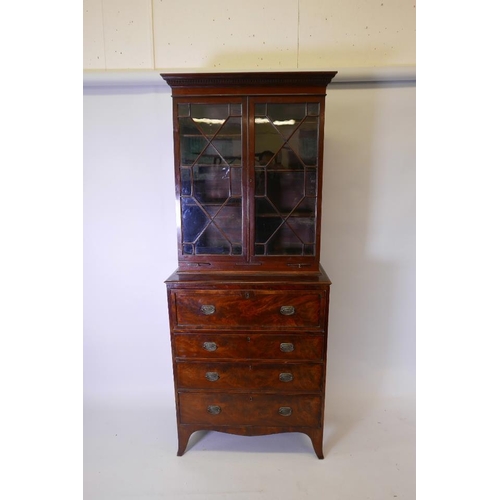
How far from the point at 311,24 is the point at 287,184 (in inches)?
45.1

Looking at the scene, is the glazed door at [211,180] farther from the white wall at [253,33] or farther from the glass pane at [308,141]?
the white wall at [253,33]

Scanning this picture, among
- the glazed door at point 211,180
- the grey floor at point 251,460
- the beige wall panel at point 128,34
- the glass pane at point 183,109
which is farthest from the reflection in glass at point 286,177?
the grey floor at point 251,460

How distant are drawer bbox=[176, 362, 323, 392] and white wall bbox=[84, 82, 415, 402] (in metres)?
0.62

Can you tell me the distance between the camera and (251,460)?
1.82 metres

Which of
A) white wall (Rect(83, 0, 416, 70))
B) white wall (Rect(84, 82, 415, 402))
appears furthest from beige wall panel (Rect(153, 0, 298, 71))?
A: white wall (Rect(84, 82, 415, 402))

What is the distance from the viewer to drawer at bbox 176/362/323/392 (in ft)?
5.75

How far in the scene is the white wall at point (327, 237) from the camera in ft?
7.05

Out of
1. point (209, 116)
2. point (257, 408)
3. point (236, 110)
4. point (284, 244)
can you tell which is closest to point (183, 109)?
point (209, 116)

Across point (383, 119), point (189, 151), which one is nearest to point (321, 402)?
point (189, 151)

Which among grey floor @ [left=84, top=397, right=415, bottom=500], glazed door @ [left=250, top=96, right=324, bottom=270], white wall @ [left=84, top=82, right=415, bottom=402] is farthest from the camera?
white wall @ [left=84, top=82, right=415, bottom=402]

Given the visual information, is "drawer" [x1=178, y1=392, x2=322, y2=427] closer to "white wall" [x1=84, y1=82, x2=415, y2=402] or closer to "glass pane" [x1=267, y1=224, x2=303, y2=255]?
"white wall" [x1=84, y1=82, x2=415, y2=402]

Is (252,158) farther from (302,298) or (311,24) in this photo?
(311,24)

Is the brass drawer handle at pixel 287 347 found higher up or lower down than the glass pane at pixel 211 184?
lower down

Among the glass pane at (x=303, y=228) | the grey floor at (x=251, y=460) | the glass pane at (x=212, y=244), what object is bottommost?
the grey floor at (x=251, y=460)
